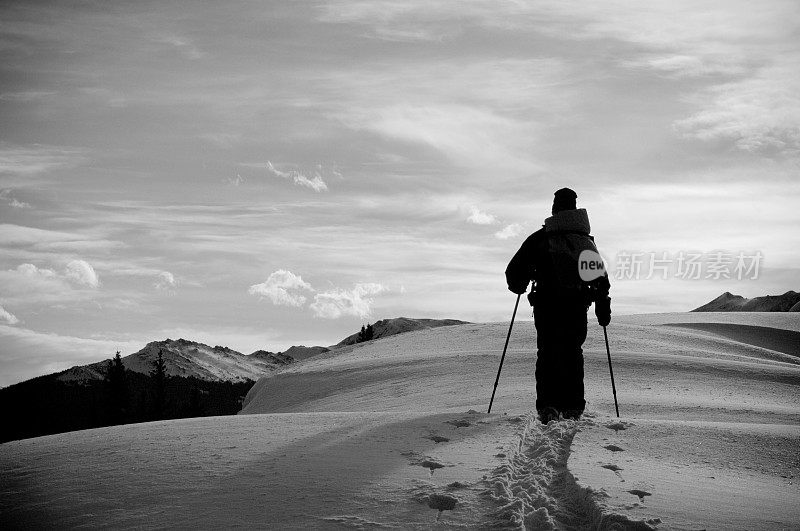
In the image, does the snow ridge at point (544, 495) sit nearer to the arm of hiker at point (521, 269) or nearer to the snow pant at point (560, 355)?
the snow pant at point (560, 355)

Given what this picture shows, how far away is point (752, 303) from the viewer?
133750mm

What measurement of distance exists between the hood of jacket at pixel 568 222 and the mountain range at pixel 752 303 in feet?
368

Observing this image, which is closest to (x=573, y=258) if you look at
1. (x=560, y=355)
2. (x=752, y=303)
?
(x=560, y=355)

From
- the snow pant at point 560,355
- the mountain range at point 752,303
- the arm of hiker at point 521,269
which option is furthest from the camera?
the mountain range at point 752,303

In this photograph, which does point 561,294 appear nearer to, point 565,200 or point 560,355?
point 560,355

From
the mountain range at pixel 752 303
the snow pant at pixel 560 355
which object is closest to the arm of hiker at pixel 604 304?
Result: the snow pant at pixel 560 355

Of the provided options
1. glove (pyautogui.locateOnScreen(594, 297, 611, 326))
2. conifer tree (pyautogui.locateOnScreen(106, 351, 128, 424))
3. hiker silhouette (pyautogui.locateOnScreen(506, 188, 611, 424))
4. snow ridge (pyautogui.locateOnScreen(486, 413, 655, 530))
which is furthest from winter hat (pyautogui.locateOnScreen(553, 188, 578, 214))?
conifer tree (pyautogui.locateOnScreen(106, 351, 128, 424))

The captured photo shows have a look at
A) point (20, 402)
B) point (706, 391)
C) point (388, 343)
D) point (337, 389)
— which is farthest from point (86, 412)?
point (706, 391)

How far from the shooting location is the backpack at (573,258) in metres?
7.39

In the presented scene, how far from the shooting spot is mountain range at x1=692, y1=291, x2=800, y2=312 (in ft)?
350

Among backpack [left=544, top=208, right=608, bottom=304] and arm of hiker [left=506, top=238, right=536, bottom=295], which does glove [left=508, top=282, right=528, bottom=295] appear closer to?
arm of hiker [left=506, top=238, right=536, bottom=295]

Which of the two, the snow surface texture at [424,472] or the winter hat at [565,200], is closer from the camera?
the snow surface texture at [424,472]

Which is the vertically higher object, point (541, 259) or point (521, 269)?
point (541, 259)

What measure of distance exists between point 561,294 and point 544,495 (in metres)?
3.73
